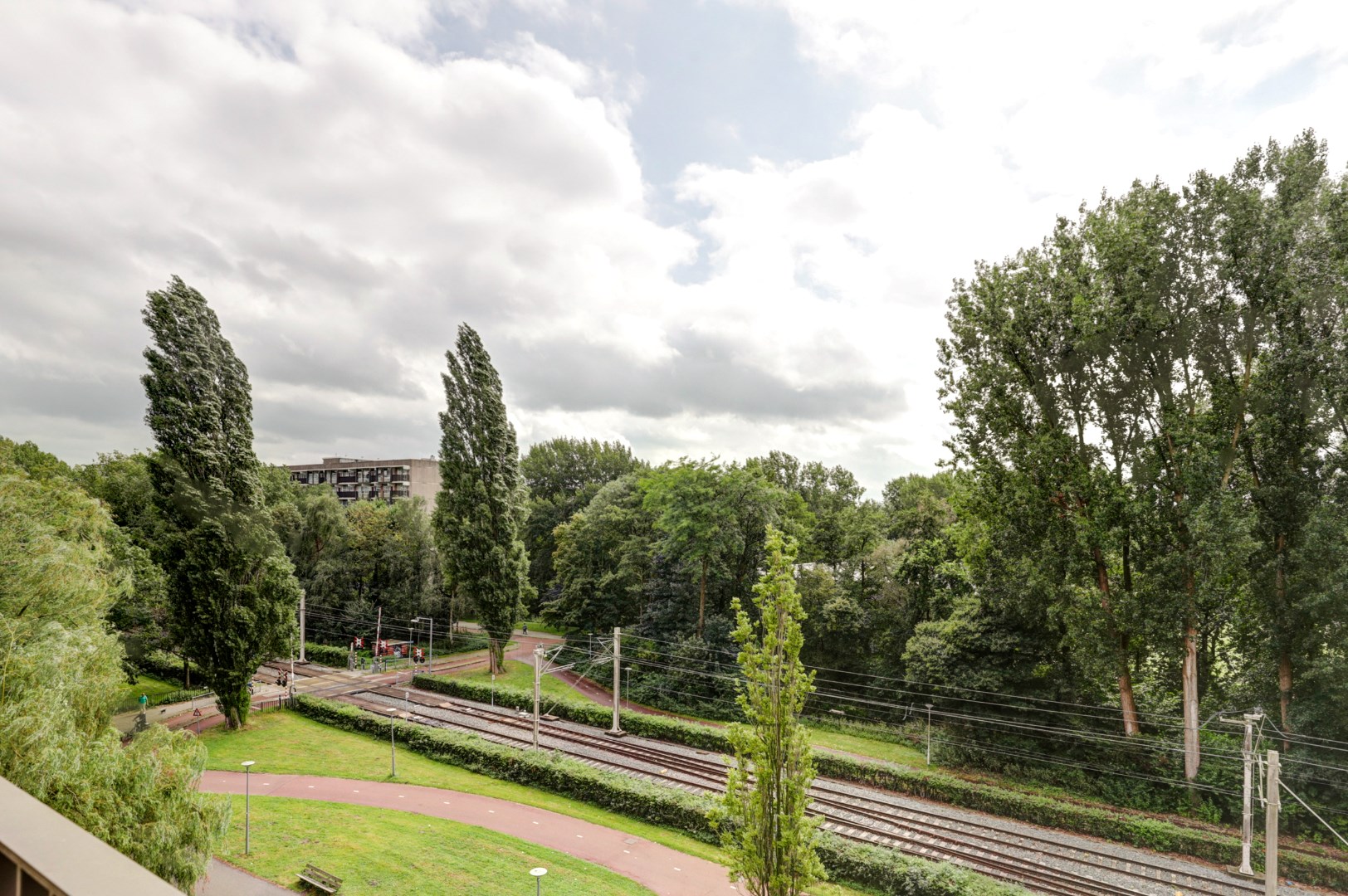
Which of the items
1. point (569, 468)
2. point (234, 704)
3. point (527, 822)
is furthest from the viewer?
point (569, 468)

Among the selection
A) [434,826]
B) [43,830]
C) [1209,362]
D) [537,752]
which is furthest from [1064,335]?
[43,830]

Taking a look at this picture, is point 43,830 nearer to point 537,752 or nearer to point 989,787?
point 537,752

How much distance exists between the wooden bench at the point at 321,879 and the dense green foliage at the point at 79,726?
2431mm

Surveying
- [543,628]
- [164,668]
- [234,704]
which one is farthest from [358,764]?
[543,628]

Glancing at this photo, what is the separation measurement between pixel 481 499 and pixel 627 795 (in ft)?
62.4

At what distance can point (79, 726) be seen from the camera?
1270 cm

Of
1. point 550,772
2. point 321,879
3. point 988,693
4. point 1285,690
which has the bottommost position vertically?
point 550,772

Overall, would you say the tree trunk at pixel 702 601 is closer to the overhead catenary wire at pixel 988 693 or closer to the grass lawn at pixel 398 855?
the overhead catenary wire at pixel 988 693

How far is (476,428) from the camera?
36.6 metres

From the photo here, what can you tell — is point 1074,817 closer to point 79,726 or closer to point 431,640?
point 79,726

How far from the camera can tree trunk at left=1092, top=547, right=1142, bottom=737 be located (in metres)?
22.4

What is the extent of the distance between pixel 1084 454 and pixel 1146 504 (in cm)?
290

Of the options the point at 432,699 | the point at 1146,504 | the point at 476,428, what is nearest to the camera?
the point at 1146,504

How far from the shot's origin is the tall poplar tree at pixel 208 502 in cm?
2484
